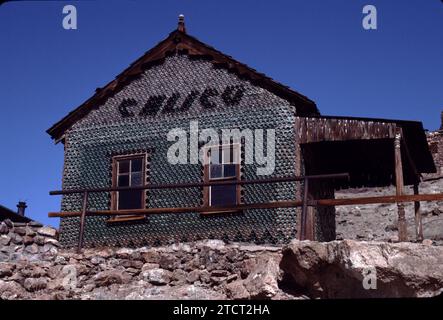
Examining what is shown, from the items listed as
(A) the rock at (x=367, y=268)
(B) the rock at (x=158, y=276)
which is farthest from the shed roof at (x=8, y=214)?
(A) the rock at (x=367, y=268)

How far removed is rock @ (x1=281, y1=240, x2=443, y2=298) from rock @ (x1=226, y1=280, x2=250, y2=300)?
3.45 feet

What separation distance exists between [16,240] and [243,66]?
25.4 ft

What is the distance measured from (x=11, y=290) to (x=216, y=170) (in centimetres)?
671

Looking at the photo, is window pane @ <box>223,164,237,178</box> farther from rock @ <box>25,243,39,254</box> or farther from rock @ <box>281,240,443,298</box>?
rock @ <box>281,240,443,298</box>

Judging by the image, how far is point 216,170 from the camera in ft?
62.3

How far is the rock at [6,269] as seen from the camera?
1480cm

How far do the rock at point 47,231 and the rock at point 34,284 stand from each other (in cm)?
402

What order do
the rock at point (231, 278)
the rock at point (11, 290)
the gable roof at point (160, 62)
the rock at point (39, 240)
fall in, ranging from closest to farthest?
the rock at point (231, 278) → the rock at point (11, 290) → the rock at point (39, 240) → the gable roof at point (160, 62)

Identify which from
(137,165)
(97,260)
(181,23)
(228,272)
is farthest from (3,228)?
(181,23)

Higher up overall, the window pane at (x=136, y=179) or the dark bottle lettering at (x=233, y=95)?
→ the dark bottle lettering at (x=233, y=95)

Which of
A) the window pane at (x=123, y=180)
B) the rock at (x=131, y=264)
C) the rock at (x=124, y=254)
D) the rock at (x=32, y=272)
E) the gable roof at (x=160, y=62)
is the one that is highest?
the gable roof at (x=160, y=62)

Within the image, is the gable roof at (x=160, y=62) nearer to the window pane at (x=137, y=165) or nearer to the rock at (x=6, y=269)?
the window pane at (x=137, y=165)

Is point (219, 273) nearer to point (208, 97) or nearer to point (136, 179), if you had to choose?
point (136, 179)
